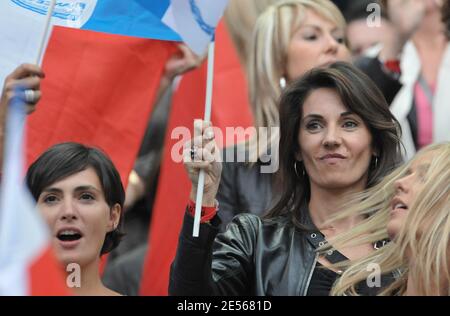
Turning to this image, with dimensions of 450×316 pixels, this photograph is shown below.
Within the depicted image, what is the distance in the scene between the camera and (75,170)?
4.32 meters

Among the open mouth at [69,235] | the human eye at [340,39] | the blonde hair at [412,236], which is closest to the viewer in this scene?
the blonde hair at [412,236]

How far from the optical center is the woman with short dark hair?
4211 mm

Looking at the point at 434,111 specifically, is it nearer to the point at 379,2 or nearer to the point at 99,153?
the point at 379,2

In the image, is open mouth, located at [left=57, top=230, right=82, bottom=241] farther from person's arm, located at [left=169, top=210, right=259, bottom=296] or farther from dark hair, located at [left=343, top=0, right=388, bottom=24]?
dark hair, located at [left=343, top=0, right=388, bottom=24]

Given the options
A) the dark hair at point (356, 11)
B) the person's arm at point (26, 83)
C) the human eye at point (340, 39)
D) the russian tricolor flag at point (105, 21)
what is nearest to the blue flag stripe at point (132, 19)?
the russian tricolor flag at point (105, 21)

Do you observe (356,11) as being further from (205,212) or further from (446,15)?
(205,212)

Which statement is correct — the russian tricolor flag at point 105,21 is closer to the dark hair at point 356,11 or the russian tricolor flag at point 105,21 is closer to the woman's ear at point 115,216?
the woman's ear at point 115,216

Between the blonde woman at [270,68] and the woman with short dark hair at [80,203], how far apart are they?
0.81m

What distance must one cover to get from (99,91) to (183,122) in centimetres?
55

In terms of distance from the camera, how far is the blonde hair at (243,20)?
5.84 m

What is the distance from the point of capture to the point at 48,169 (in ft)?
14.1
